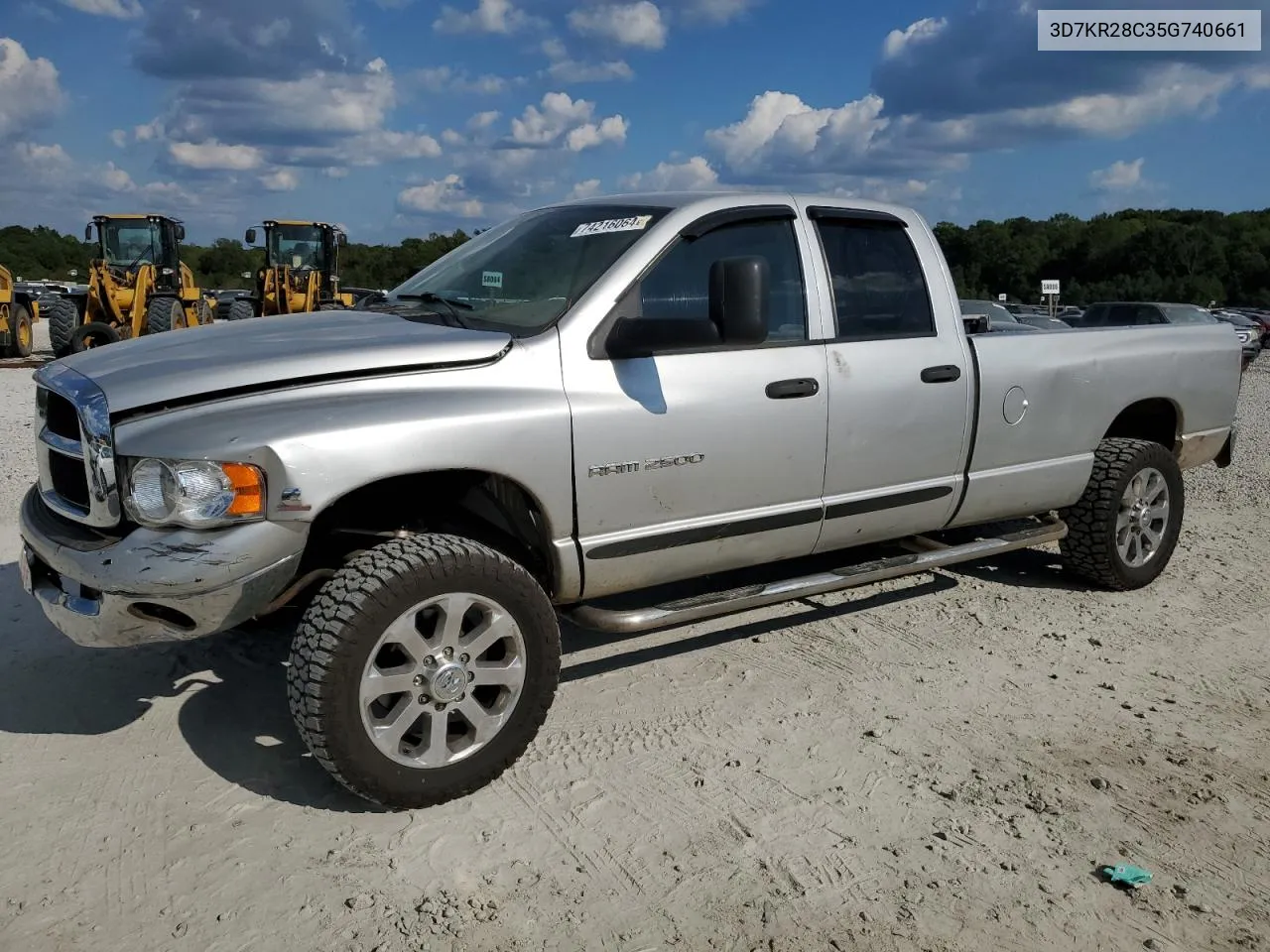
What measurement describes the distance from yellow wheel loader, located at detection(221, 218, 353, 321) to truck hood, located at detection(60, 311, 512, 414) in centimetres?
1680

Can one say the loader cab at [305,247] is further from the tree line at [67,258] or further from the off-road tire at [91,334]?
the tree line at [67,258]

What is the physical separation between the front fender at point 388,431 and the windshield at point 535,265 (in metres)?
0.30

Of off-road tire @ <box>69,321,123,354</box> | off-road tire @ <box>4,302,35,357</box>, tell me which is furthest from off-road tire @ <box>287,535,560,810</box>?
off-road tire @ <box>4,302,35,357</box>

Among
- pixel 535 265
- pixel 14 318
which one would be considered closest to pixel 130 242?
pixel 14 318

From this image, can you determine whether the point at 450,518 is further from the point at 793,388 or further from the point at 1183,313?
the point at 1183,313

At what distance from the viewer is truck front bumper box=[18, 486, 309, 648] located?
2895 millimetres

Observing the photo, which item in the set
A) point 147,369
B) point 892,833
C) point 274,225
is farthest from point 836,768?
point 274,225

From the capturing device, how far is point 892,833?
312cm

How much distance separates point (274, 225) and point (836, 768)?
19.8 metres

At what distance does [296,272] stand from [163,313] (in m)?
3.22

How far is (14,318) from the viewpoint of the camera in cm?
2061

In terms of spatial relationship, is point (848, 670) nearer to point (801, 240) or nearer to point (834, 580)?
point (834, 580)

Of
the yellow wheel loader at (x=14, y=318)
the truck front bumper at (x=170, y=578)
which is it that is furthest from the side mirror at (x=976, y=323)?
the yellow wheel loader at (x=14, y=318)

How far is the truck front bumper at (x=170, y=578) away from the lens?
289cm
